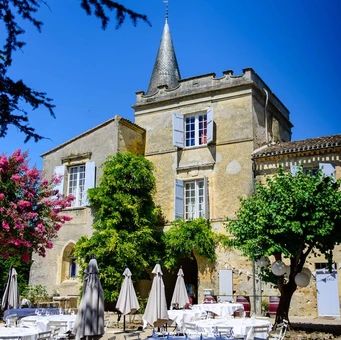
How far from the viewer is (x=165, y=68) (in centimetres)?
2702

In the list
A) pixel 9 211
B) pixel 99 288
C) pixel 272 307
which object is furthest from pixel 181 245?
pixel 99 288

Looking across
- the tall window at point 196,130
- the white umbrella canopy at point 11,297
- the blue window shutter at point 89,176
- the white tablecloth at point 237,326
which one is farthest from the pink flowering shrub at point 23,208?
the white tablecloth at point 237,326

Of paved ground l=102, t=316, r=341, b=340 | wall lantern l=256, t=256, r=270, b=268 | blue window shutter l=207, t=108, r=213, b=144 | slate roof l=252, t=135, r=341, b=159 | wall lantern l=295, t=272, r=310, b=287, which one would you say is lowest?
paved ground l=102, t=316, r=341, b=340

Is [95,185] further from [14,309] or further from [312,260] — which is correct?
[312,260]

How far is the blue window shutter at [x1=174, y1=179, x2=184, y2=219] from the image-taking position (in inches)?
790

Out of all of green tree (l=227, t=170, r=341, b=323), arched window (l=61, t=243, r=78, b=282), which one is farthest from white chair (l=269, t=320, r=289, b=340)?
arched window (l=61, t=243, r=78, b=282)

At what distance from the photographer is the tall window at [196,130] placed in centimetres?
2102

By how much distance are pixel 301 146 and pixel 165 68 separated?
1131 cm

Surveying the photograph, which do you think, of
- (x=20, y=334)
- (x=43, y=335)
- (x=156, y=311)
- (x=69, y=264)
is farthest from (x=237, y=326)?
(x=69, y=264)

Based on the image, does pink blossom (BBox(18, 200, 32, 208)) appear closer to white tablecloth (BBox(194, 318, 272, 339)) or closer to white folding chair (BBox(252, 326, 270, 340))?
white tablecloth (BBox(194, 318, 272, 339))

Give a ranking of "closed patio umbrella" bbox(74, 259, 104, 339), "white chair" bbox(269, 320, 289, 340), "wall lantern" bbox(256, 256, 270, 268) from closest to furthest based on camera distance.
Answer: "closed patio umbrella" bbox(74, 259, 104, 339) < "white chair" bbox(269, 320, 289, 340) < "wall lantern" bbox(256, 256, 270, 268)

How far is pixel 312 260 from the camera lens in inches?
691

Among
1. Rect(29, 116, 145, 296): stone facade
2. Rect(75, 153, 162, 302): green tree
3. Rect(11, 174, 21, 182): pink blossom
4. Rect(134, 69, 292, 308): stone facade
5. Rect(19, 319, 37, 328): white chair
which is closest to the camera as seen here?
Rect(19, 319, 37, 328): white chair

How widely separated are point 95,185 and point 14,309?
326 inches
